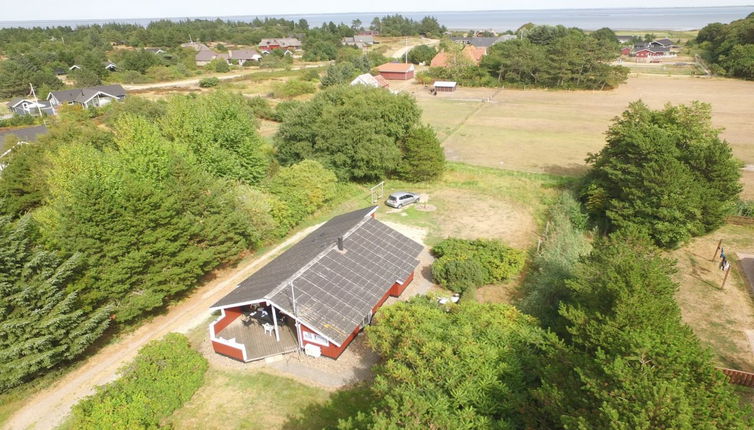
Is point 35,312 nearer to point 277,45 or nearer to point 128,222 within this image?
point 128,222

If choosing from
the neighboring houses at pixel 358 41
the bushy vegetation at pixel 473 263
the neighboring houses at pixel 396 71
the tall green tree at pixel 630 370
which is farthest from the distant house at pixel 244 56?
the tall green tree at pixel 630 370

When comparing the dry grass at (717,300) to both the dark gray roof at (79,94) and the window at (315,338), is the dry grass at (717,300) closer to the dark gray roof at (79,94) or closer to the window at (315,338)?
the window at (315,338)

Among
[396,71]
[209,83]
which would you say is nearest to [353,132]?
[209,83]

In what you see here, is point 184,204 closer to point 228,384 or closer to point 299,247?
point 299,247

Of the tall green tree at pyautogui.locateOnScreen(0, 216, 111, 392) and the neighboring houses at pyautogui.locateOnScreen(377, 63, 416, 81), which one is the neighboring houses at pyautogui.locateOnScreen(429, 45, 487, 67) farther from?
the tall green tree at pyautogui.locateOnScreen(0, 216, 111, 392)

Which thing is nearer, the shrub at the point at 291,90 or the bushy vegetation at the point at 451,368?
the bushy vegetation at the point at 451,368

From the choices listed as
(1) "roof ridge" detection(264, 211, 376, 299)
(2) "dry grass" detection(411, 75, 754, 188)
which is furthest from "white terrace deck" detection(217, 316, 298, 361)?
(2) "dry grass" detection(411, 75, 754, 188)
